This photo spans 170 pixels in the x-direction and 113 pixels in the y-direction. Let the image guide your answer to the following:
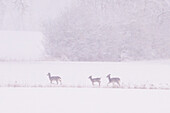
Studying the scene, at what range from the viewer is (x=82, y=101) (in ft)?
34.4

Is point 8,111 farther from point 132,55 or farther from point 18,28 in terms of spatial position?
point 18,28

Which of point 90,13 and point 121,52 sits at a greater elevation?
point 90,13

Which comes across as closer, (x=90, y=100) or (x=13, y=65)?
(x=90, y=100)

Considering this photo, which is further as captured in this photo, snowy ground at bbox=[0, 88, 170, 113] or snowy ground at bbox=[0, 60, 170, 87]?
snowy ground at bbox=[0, 60, 170, 87]

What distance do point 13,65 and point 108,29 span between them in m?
9.81

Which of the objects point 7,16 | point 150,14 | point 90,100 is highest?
point 7,16

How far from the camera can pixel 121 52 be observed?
102ft

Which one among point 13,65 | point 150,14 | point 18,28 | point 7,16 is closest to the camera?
point 13,65

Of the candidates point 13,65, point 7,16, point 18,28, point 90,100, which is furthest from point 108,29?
point 7,16

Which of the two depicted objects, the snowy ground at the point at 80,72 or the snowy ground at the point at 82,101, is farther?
the snowy ground at the point at 80,72

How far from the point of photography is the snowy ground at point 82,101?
31.6 ft

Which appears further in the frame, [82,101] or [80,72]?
[80,72]

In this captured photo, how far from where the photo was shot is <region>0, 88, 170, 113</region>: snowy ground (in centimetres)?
962

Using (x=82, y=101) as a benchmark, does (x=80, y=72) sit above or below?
above
